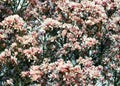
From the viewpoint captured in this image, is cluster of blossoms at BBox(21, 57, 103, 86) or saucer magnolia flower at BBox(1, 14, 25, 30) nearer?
cluster of blossoms at BBox(21, 57, 103, 86)

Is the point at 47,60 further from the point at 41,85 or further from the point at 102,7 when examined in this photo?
the point at 102,7

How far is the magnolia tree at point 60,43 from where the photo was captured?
2230cm

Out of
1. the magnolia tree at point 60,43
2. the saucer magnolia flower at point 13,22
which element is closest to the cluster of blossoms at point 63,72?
the magnolia tree at point 60,43

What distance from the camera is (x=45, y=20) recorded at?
76.0ft

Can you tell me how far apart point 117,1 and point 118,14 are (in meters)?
0.83

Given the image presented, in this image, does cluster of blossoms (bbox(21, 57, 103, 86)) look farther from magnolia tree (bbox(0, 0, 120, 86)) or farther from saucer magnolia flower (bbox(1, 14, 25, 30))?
saucer magnolia flower (bbox(1, 14, 25, 30))

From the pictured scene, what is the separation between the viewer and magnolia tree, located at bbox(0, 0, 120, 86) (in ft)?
73.2

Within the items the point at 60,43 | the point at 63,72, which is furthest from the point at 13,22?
the point at 63,72

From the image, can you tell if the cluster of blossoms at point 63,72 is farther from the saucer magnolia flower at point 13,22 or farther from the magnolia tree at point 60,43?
the saucer magnolia flower at point 13,22

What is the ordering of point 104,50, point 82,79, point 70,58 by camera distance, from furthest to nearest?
point 104,50 < point 70,58 < point 82,79

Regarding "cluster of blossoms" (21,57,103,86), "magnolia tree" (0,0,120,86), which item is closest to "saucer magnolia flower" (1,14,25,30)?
"magnolia tree" (0,0,120,86)

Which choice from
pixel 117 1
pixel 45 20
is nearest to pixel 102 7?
pixel 117 1

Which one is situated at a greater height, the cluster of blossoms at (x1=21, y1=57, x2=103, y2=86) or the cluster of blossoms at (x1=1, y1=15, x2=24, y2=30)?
the cluster of blossoms at (x1=1, y1=15, x2=24, y2=30)

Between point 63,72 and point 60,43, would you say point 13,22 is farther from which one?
point 63,72
